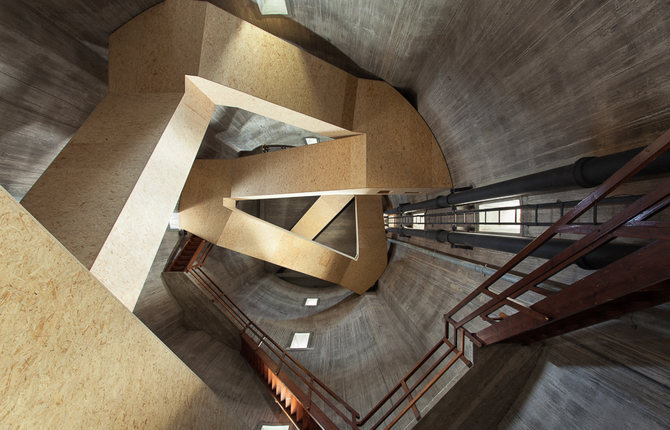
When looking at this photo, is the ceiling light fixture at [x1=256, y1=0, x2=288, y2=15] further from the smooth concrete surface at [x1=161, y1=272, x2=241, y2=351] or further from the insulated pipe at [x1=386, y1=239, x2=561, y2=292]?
the smooth concrete surface at [x1=161, y1=272, x2=241, y2=351]

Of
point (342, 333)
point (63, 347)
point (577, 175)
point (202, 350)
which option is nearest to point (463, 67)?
point (577, 175)

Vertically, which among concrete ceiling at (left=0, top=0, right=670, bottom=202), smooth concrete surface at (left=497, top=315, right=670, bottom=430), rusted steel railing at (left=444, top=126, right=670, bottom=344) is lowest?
smooth concrete surface at (left=497, top=315, right=670, bottom=430)

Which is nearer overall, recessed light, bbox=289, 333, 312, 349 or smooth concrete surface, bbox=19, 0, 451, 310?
smooth concrete surface, bbox=19, 0, 451, 310

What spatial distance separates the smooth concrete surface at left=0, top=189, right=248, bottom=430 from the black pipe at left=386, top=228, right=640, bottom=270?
396 cm

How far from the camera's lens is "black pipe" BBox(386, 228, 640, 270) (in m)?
2.34

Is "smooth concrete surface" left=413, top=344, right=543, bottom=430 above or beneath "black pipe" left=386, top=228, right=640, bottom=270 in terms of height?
beneath

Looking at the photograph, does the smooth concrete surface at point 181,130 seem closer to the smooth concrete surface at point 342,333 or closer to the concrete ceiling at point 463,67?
the concrete ceiling at point 463,67

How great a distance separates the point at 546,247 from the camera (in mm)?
2902

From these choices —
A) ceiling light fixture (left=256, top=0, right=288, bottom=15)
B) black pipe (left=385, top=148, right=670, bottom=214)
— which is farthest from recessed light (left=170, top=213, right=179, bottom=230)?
black pipe (left=385, top=148, right=670, bottom=214)

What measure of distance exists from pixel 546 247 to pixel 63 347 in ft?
14.3

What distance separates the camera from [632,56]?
2.28 m

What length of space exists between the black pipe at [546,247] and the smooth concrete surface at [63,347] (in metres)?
3.96

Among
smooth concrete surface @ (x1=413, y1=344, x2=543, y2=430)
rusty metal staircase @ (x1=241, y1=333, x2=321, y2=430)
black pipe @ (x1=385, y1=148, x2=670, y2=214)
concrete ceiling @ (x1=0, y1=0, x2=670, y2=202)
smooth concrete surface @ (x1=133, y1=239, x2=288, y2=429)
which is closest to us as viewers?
black pipe @ (x1=385, y1=148, x2=670, y2=214)

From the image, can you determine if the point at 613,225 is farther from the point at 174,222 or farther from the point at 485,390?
the point at 174,222
